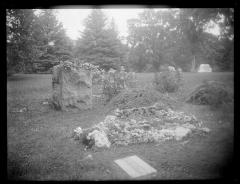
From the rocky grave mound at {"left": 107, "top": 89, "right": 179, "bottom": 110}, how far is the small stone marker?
3.72 metres

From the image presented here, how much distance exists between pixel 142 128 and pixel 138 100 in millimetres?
2397

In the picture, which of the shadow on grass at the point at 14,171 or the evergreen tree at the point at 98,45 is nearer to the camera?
the shadow on grass at the point at 14,171

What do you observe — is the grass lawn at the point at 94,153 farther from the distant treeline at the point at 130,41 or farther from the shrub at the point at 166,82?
the shrub at the point at 166,82

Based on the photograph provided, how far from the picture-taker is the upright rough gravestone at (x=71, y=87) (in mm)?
8508

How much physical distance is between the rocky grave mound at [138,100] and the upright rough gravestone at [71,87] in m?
1.13

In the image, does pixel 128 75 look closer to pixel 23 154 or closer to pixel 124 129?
pixel 124 129

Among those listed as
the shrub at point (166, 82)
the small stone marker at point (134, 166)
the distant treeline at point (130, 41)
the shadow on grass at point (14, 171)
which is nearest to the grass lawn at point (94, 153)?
the shadow on grass at point (14, 171)

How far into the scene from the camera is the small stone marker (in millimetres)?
3996

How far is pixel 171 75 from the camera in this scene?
433 inches

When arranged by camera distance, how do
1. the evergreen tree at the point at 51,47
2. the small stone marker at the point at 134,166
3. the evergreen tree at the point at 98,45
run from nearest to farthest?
the small stone marker at the point at 134,166
the evergreen tree at the point at 51,47
the evergreen tree at the point at 98,45

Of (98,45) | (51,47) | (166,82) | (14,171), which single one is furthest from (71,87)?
(51,47)

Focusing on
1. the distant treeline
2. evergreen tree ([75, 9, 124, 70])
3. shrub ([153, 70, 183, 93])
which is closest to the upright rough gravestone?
the distant treeline

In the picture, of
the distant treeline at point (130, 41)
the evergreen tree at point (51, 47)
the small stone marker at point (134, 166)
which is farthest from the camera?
the evergreen tree at point (51, 47)

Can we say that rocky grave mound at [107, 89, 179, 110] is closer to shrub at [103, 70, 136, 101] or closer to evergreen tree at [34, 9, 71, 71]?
shrub at [103, 70, 136, 101]
